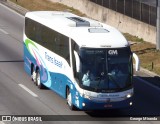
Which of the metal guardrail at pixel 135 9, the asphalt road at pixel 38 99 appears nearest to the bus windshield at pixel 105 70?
the asphalt road at pixel 38 99

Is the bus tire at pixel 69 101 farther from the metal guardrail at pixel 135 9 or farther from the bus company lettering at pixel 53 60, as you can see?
the metal guardrail at pixel 135 9

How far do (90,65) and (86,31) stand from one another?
1736mm

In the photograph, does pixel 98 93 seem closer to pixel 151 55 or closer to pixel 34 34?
pixel 34 34

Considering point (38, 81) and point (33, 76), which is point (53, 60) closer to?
point (38, 81)

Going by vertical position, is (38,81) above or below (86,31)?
below

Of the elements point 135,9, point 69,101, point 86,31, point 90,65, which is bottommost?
point 69,101

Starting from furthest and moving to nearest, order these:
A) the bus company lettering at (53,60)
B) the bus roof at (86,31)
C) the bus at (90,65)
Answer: the bus company lettering at (53,60) < the bus roof at (86,31) < the bus at (90,65)

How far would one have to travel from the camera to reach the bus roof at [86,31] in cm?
2523

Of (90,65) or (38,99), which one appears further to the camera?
(38,99)

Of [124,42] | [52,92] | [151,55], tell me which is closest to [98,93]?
[124,42]

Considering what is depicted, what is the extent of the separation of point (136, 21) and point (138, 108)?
589 inches

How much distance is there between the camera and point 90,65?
2509cm

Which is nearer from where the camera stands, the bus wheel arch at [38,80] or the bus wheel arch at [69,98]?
the bus wheel arch at [69,98]

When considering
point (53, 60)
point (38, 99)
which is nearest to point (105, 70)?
point (53, 60)
